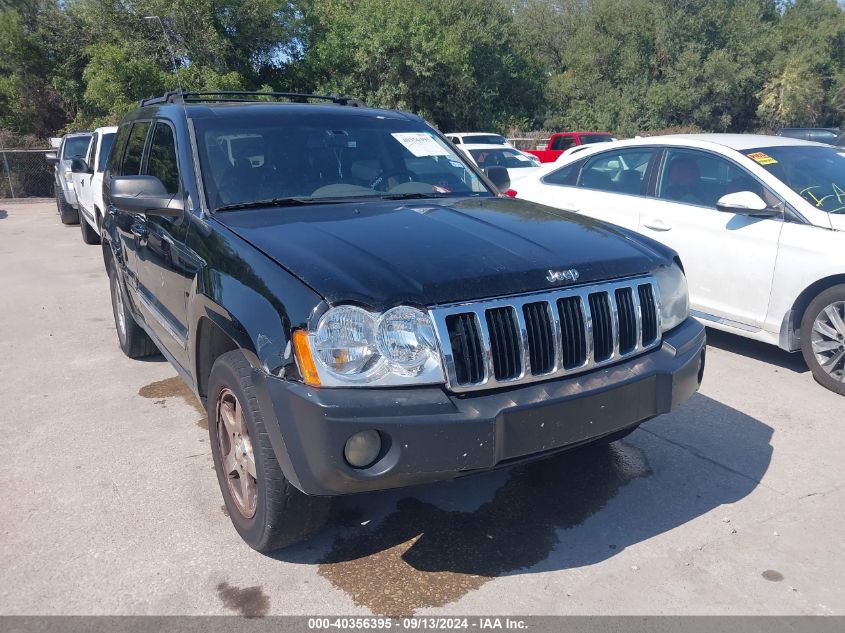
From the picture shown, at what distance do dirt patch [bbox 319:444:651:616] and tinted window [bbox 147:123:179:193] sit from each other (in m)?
2.00

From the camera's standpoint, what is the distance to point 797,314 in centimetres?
533

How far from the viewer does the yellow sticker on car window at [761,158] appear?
18.8ft

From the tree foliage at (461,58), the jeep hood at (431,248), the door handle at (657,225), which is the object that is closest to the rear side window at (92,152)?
the door handle at (657,225)

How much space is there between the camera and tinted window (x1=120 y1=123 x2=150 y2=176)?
4724mm

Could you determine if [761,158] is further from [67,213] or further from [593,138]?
[593,138]

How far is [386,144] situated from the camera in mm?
4316

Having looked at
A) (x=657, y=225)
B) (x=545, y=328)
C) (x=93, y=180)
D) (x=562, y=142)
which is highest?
(x=545, y=328)

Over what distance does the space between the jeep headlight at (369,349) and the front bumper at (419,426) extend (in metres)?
0.05

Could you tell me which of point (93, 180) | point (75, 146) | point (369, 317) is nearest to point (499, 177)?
point (369, 317)

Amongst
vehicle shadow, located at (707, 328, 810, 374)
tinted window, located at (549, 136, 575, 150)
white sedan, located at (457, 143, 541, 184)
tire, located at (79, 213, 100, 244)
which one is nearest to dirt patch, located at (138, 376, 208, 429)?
vehicle shadow, located at (707, 328, 810, 374)

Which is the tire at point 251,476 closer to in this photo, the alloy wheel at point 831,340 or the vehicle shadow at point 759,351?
the alloy wheel at point 831,340

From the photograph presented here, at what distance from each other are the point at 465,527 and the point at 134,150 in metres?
3.33

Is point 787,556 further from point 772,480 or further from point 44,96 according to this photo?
point 44,96

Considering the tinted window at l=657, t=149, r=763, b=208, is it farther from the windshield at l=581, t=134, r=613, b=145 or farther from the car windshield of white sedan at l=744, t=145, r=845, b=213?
the windshield at l=581, t=134, r=613, b=145
